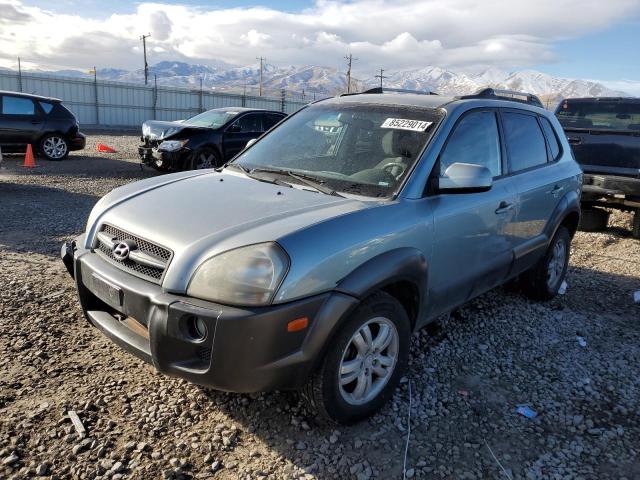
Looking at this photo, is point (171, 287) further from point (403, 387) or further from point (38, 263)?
point (38, 263)

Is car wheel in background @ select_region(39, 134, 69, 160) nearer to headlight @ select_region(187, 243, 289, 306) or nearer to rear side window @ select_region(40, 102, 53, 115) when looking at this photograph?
rear side window @ select_region(40, 102, 53, 115)

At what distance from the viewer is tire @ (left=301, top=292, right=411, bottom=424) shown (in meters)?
2.58

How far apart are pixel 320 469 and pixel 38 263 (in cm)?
381

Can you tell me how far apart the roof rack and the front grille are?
95.0 inches

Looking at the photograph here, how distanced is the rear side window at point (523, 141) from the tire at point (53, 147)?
11.9 meters

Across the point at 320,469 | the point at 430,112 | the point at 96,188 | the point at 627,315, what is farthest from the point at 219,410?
Answer: the point at 96,188

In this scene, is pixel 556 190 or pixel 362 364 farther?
pixel 556 190

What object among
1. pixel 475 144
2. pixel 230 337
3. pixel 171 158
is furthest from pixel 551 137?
pixel 171 158

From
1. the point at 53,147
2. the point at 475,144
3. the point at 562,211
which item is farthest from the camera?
the point at 53,147

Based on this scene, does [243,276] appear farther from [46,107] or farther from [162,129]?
[46,107]

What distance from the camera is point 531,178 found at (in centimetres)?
421

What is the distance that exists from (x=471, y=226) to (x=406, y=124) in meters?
0.80

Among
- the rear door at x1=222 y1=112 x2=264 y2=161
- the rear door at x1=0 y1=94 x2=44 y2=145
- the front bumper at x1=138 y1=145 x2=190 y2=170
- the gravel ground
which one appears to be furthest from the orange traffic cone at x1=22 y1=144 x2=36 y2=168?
the gravel ground

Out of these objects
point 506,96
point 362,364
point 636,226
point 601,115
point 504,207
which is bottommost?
point 636,226
